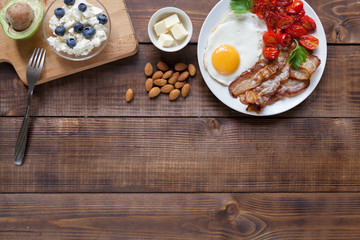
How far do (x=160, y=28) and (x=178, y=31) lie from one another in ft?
0.28

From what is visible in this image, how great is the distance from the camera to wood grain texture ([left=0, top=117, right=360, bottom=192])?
5.17 feet

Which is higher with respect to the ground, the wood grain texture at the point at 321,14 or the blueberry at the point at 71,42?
the wood grain texture at the point at 321,14

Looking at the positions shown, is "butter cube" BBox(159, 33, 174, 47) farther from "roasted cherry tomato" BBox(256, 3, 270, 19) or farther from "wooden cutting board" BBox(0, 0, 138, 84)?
"roasted cherry tomato" BBox(256, 3, 270, 19)

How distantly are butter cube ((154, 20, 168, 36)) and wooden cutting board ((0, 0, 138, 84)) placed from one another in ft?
0.39

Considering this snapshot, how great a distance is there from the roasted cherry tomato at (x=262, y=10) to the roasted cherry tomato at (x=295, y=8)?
99mm

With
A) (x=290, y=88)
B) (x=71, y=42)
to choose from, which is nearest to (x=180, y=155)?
(x=290, y=88)

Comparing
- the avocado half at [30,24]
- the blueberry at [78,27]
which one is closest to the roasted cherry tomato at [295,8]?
the blueberry at [78,27]

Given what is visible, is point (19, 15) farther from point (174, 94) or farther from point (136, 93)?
point (174, 94)

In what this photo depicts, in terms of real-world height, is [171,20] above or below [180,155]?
above

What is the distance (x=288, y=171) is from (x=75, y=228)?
1.10m

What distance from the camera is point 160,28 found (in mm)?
1474

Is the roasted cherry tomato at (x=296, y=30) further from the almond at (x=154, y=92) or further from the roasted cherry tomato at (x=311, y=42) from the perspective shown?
the almond at (x=154, y=92)

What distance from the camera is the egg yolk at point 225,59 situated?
147 centimetres

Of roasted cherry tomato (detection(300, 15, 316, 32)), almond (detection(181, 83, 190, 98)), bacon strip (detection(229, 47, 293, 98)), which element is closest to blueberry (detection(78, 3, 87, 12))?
almond (detection(181, 83, 190, 98))
